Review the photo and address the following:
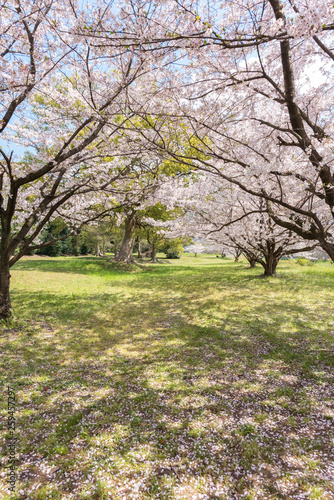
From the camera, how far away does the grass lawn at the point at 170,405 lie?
8.88ft

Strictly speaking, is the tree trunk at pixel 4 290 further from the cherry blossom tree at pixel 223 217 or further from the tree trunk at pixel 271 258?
the tree trunk at pixel 271 258

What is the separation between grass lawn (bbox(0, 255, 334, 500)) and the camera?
2.71 m

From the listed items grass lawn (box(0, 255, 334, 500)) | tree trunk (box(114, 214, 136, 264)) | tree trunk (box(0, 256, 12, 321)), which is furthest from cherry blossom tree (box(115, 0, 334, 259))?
tree trunk (box(114, 214, 136, 264))

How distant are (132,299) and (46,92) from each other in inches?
342

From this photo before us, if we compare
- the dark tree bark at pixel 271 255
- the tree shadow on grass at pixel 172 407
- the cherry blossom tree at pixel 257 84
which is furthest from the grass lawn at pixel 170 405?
the dark tree bark at pixel 271 255

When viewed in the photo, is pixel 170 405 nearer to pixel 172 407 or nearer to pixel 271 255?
pixel 172 407

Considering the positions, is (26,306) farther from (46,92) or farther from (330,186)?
(330,186)

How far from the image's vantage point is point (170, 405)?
4031 millimetres

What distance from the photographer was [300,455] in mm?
3039

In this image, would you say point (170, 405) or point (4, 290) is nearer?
point (170, 405)

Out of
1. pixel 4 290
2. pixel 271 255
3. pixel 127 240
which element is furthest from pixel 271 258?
pixel 4 290

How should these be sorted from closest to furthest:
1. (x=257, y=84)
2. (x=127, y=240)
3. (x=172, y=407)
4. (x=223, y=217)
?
(x=172, y=407) → (x=257, y=84) → (x=223, y=217) → (x=127, y=240)

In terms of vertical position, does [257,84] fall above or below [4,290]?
above

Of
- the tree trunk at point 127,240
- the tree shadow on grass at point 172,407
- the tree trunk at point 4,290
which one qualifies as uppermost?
the tree trunk at point 127,240
